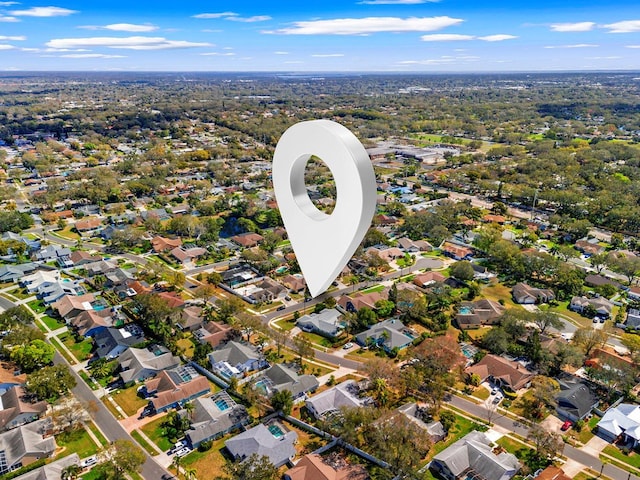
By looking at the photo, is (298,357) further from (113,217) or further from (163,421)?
(113,217)

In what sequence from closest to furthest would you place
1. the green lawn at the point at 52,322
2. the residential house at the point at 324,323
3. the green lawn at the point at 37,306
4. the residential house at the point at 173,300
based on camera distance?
1. the residential house at the point at 324,323
2. the green lawn at the point at 52,322
3. the residential house at the point at 173,300
4. the green lawn at the point at 37,306

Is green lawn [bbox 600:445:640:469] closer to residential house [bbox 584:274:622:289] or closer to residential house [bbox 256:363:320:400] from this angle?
residential house [bbox 256:363:320:400]

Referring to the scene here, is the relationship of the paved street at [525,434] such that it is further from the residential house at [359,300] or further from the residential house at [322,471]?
the residential house at [359,300]

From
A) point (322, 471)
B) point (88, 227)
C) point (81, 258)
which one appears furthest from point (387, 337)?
point (88, 227)

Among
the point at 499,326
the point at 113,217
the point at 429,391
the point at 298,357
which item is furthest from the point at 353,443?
the point at 113,217

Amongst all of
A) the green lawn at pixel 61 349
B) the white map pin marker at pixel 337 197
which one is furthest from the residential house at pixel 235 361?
the white map pin marker at pixel 337 197

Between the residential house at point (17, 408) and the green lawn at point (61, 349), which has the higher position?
the residential house at point (17, 408)
